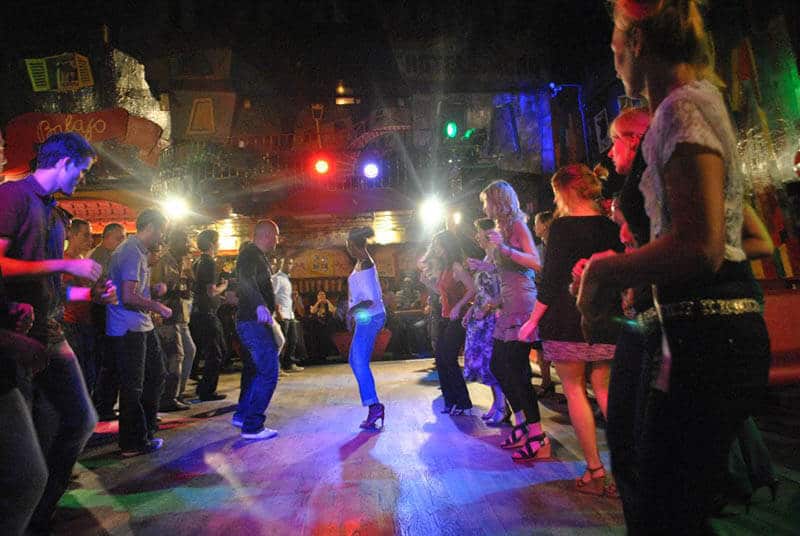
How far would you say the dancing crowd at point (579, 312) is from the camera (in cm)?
100

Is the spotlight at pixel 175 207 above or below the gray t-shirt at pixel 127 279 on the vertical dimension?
above

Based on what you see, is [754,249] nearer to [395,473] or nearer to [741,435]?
[741,435]

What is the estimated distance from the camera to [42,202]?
231cm

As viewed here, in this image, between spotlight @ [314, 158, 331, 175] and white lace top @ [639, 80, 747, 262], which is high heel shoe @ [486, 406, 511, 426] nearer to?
white lace top @ [639, 80, 747, 262]

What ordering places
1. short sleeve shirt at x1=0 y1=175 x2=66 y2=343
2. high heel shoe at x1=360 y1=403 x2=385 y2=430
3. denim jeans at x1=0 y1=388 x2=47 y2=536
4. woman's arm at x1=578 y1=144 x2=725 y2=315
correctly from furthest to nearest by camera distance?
high heel shoe at x1=360 y1=403 x2=385 y2=430 < short sleeve shirt at x1=0 y1=175 x2=66 y2=343 < denim jeans at x1=0 y1=388 x2=47 y2=536 < woman's arm at x1=578 y1=144 x2=725 y2=315

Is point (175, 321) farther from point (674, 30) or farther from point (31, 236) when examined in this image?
point (674, 30)

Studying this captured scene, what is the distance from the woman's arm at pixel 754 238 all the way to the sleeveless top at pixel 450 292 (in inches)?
147

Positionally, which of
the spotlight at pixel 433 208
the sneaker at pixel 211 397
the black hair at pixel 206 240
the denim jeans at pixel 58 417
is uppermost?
the spotlight at pixel 433 208

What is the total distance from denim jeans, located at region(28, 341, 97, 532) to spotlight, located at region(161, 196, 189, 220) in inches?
460

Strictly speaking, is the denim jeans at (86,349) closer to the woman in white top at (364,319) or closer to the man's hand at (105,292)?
the man's hand at (105,292)

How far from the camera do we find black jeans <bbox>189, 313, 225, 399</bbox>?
640cm

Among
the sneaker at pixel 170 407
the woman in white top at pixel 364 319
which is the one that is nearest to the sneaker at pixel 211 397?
the sneaker at pixel 170 407

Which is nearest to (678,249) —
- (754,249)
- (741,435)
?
(754,249)

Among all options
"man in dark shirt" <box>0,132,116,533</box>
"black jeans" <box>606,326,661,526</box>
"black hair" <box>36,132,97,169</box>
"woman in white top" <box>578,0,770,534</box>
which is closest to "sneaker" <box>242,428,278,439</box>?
"man in dark shirt" <box>0,132,116,533</box>
